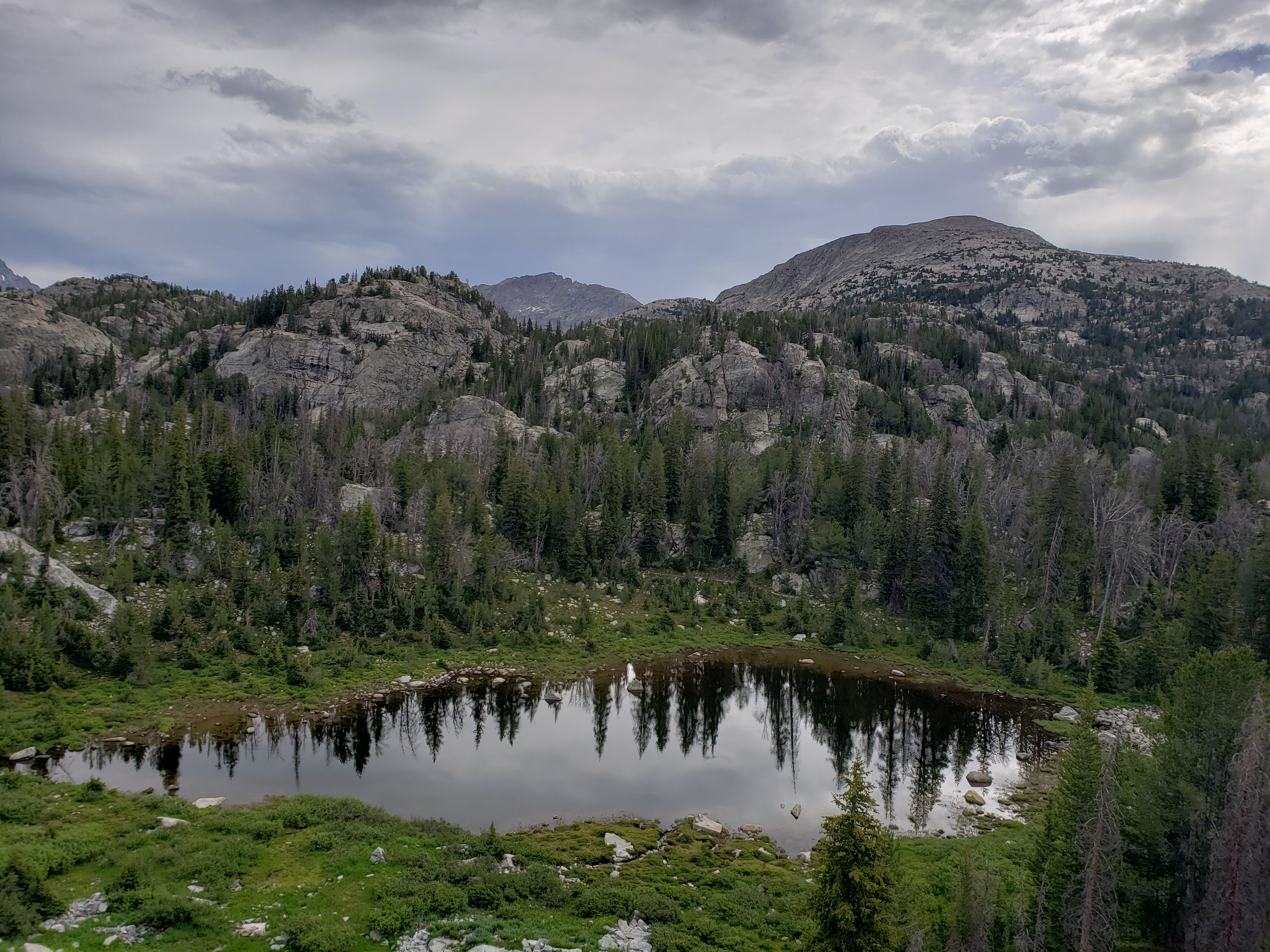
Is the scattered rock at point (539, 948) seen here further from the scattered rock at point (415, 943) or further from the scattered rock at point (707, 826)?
the scattered rock at point (707, 826)

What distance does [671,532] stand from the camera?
83.6 meters

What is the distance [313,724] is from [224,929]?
70.1 feet

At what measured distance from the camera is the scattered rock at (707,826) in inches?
1104

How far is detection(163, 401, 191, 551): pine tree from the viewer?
2200 inches

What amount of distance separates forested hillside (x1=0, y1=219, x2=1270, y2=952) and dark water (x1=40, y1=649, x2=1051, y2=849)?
755 cm

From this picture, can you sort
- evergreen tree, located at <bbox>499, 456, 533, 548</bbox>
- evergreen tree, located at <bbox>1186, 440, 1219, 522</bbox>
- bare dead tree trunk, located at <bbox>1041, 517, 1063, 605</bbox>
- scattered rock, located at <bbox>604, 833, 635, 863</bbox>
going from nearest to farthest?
1. scattered rock, located at <bbox>604, 833, 635, 863</bbox>
2. bare dead tree trunk, located at <bbox>1041, 517, 1063, 605</bbox>
3. evergreen tree, located at <bbox>1186, 440, 1219, 522</bbox>
4. evergreen tree, located at <bbox>499, 456, 533, 548</bbox>

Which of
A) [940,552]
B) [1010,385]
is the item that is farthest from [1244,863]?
[1010,385]

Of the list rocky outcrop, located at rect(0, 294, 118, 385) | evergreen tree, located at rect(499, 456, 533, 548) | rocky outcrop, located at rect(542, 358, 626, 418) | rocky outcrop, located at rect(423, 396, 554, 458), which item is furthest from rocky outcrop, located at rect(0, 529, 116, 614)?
rocky outcrop, located at rect(0, 294, 118, 385)

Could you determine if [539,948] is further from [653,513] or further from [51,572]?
[653,513]

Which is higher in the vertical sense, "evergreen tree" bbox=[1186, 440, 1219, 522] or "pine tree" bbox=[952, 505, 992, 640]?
"evergreen tree" bbox=[1186, 440, 1219, 522]

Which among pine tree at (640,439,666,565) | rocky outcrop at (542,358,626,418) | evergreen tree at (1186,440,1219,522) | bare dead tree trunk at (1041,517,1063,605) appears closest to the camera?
bare dead tree trunk at (1041,517,1063,605)

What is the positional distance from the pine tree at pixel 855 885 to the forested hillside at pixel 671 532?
5.25 meters

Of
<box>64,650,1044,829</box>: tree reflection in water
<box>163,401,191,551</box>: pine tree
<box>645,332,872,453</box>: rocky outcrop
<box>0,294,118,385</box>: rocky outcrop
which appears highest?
<box>0,294,118,385</box>: rocky outcrop

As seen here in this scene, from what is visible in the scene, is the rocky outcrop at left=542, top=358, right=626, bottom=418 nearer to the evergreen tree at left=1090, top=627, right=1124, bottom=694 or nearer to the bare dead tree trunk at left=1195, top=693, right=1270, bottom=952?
the evergreen tree at left=1090, top=627, right=1124, bottom=694
